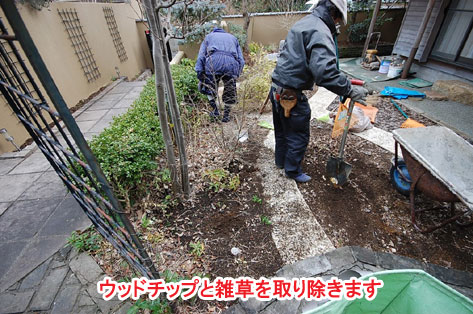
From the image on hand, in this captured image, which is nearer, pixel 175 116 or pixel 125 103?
pixel 175 116

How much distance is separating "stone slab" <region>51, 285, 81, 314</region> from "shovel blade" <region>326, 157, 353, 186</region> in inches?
122

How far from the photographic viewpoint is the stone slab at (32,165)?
340cm

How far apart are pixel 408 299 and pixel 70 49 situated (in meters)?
7.53

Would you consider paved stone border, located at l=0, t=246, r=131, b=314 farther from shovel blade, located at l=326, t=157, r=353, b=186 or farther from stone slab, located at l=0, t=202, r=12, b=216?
shovel blade, located at l=326, t=157, r=353, b=186

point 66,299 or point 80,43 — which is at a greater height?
point 80,43

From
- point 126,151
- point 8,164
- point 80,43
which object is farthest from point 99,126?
point 80,43

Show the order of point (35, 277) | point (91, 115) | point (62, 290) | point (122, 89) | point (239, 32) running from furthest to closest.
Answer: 1. point (239, 32)
2. point (122, 89)
3. point (91, 115)
4. point (35, 277)
5. point (62, 290)

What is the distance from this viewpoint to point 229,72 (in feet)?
13.9

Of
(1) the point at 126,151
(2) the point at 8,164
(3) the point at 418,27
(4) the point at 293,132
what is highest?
(3) the point at 418,27

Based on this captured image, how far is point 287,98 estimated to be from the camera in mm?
2680

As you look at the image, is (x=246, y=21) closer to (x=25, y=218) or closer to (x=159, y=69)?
(x=159, y=69)

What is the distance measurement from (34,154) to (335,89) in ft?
15.4

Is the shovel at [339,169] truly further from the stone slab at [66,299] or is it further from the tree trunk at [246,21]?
the tree trunk at [246,21]

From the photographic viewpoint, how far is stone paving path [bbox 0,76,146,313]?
6.47 feet
